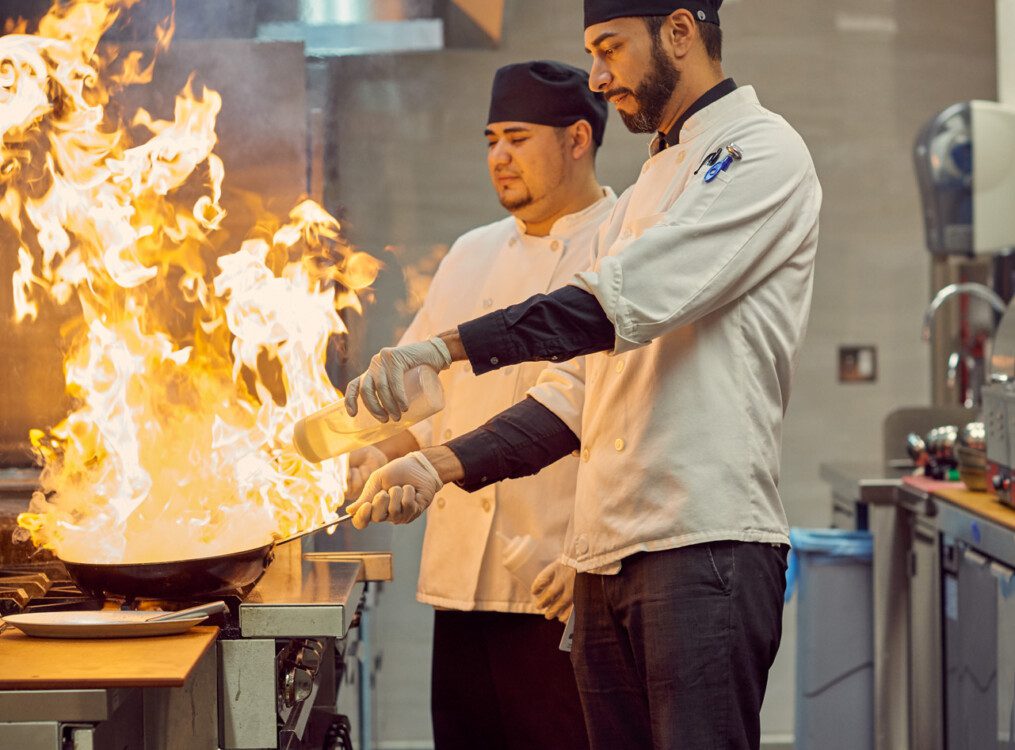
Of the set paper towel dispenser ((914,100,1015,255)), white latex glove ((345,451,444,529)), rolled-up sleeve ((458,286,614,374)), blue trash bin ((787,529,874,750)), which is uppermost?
paper towel dispenser ((914,100,1015,255))

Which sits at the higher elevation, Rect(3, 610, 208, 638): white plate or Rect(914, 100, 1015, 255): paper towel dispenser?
Rect(914, 100, 1015, 255): paper towel dispenser

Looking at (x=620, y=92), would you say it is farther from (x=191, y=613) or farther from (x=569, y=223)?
(x=191, y=613)

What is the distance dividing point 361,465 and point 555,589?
1.58 ft

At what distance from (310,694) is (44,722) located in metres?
0.59

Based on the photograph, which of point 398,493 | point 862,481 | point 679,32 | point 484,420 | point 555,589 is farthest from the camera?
point 862,481

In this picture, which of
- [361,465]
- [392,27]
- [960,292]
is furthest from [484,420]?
[960,292]

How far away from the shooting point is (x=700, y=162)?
1770 millimetres

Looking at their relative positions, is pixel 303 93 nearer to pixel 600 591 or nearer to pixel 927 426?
pixel 600 591

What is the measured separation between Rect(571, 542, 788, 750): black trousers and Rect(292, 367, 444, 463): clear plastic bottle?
362 millimetres

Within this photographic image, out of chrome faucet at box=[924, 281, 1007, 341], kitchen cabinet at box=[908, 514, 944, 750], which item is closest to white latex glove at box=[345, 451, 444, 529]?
kitchen cabinet at box=[908, 514, 944, 750]

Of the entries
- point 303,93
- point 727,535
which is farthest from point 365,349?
point 727,535

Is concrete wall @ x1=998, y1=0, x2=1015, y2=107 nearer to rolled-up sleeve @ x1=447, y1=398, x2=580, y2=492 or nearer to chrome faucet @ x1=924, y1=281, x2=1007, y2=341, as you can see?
chrome faucet @ x1=924, y1=281, x2=1007, y2=341

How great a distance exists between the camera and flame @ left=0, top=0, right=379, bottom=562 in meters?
2.05

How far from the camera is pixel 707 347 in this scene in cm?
170
